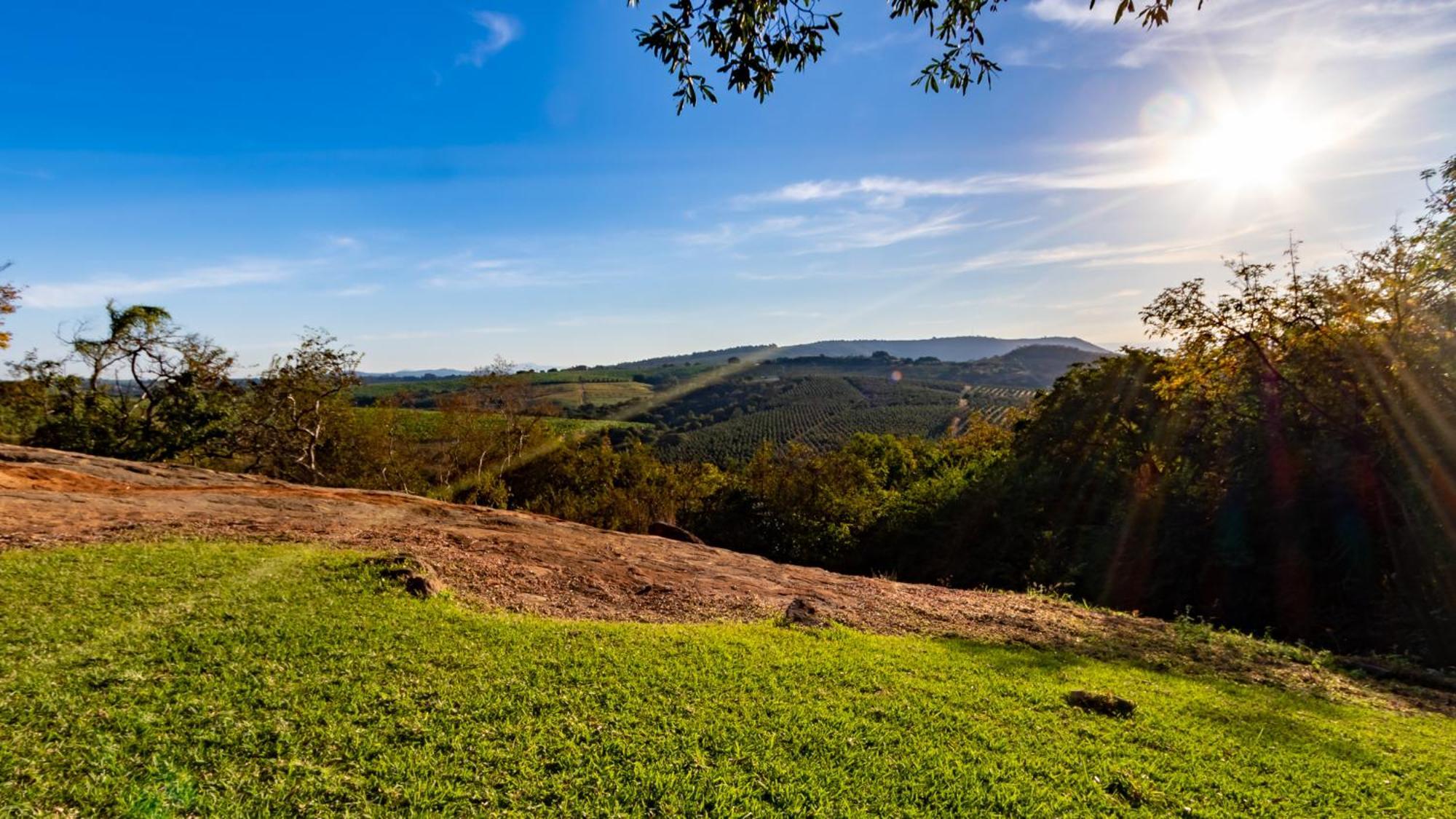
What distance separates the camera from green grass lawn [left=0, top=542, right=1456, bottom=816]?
4.16 metres

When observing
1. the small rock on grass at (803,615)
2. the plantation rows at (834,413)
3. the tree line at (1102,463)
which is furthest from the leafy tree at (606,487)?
the plantation rows at (834,413)

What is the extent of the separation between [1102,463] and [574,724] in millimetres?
26649

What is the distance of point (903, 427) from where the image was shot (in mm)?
99188

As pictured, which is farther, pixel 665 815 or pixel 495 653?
pixel 495 653

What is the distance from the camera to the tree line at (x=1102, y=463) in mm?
13789

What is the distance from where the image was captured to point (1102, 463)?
2544cm

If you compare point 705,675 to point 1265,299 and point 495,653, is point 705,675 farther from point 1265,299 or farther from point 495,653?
point 1265,299

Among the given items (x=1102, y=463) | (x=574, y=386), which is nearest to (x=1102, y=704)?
(x=1102, y=463)

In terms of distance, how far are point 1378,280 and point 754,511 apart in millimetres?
20918

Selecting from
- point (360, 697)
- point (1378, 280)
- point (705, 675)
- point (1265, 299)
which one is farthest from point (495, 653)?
point (1378, 280)

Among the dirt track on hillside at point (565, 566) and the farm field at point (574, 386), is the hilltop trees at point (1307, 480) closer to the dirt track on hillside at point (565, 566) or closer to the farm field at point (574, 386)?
the dirt track on hillside at point (565, 566)

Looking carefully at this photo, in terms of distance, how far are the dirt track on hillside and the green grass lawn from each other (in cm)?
154

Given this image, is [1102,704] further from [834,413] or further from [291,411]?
[834,413]

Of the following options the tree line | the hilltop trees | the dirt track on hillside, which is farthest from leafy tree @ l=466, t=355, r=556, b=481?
the hilltop trees
